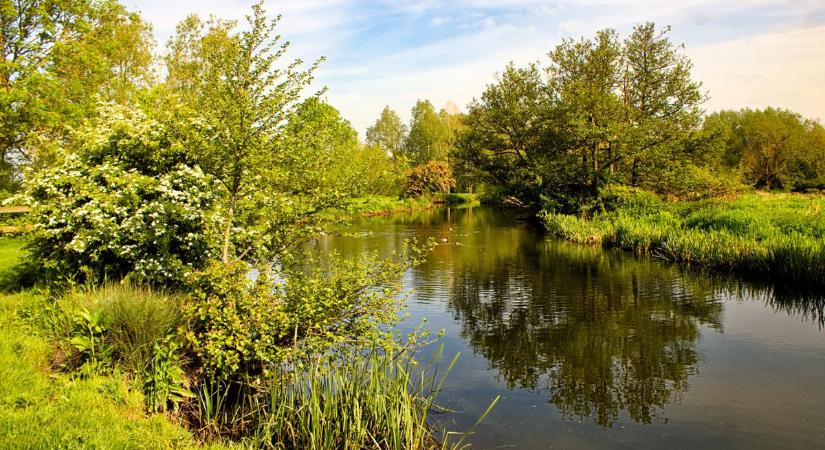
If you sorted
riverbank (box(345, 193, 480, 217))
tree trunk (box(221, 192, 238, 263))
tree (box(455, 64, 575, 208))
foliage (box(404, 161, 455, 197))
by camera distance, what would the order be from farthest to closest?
1. foliage (box(404, 161, 455, 197))
2. riverbank (box(345, 193, 480, 217))
3. tree (box(455, 64, 575, 208))
4. tree trunk (box(221, 192, 238, 263))

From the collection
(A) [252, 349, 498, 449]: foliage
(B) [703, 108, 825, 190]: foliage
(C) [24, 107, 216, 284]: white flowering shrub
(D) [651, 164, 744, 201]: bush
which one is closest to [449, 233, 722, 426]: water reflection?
(A) [252, 349, 498, 449]: foliage

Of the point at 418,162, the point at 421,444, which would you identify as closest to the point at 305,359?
the point at 421,444

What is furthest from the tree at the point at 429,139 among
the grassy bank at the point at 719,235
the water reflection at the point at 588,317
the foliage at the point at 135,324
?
the foliage at the point at 135,324

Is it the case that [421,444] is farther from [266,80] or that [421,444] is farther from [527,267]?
[527,267]

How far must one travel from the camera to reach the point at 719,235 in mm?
23656

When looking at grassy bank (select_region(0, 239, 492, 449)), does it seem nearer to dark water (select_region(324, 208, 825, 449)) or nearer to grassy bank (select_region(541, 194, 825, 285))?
dark water (select_region(324, 208, 825, 449))

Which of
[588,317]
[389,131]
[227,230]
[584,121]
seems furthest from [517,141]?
[389,131]

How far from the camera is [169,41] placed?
38.3 metres

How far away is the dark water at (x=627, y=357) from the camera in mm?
9062

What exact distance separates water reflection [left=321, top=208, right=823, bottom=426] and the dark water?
4cm

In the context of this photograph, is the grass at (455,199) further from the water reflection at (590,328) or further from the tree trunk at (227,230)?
the tree trunk at (227,230)

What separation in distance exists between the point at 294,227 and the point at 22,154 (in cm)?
2410

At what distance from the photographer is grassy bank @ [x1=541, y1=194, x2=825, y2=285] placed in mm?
19219

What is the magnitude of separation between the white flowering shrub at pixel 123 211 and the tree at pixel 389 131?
101m
